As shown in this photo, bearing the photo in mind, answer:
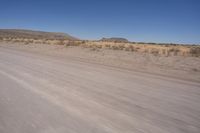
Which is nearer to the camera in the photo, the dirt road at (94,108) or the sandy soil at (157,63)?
the dirt road at (94,108)

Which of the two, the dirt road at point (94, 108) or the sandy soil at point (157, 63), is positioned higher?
the dirt road at point (94, 108)

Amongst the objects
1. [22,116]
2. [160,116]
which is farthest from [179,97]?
A: [22,116]

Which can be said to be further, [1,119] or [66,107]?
[66,107]

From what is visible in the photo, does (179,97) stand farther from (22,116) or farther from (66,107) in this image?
(22,116)

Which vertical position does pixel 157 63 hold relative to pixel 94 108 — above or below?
below

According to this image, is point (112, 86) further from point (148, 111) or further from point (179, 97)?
point (148, 111)

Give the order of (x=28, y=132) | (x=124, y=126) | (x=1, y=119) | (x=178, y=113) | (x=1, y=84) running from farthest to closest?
(x=1, y=84) → (x=178, y=113) → (x=1, y=119) → (x=124, y=126) → (x=28, y=132)

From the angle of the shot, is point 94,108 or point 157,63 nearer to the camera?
point 94,108

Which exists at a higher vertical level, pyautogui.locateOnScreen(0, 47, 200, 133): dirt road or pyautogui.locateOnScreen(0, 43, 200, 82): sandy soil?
pyautogui.locateOnScreen(0, 47, 200, 133): dirt road

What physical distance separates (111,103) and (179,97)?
218cm

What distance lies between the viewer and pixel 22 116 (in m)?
4.44

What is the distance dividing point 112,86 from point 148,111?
2635mm

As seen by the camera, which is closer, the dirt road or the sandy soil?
the dirt road

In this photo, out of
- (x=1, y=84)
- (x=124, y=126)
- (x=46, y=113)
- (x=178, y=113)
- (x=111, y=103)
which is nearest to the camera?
(x=124, y=126)
